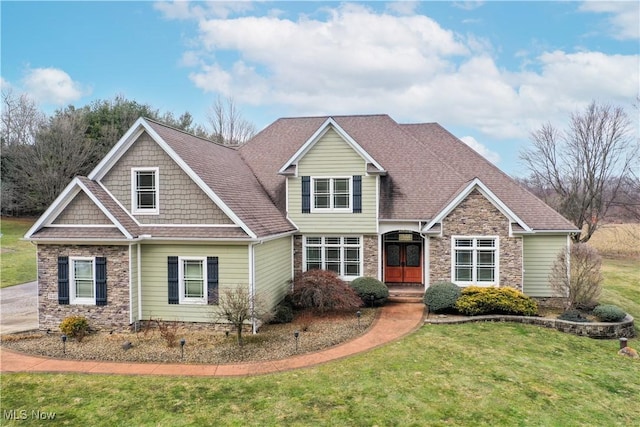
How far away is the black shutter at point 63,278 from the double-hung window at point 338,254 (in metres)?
9.11

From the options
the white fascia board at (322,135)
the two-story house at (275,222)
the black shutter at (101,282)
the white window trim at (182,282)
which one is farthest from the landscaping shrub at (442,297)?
the black shutter at (101,282)

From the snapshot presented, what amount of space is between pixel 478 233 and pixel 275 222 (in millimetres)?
8211

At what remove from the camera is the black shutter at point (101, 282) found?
13.0 meters

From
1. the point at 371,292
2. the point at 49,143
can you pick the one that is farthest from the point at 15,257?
the point at 371,292

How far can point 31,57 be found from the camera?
76.8ft

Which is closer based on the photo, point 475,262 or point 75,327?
point 75,327

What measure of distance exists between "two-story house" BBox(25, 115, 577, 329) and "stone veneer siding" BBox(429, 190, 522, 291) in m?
0.04

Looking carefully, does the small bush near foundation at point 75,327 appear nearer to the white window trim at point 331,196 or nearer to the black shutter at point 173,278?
the black shutter at point 173,278

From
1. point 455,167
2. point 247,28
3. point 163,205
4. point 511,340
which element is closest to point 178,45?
point 247,28

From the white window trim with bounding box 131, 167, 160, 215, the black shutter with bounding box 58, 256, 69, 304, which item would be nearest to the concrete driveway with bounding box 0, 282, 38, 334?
the black shutter with bounding box 58, 256, 69, 304

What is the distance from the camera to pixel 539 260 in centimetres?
1653

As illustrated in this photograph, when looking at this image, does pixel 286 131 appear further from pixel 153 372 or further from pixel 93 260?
pixel 153 372

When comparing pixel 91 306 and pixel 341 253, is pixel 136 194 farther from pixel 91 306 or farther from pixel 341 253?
pixel 341 253

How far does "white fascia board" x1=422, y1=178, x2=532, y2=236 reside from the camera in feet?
50.1
